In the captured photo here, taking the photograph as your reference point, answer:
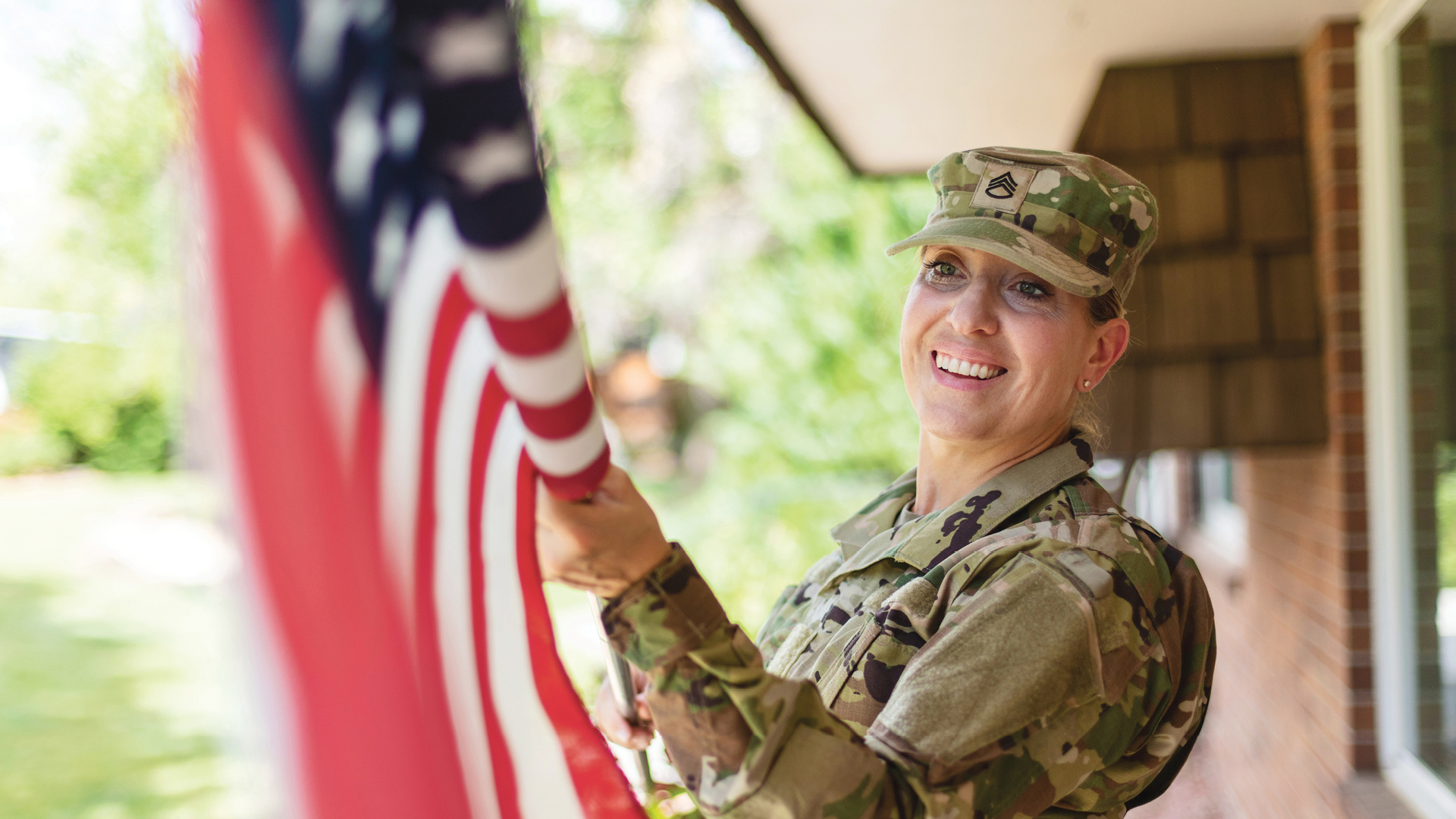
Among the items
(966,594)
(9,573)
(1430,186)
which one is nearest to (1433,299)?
(1430,186)

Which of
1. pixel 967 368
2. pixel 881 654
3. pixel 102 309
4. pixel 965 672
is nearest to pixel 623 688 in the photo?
pixel 881 654

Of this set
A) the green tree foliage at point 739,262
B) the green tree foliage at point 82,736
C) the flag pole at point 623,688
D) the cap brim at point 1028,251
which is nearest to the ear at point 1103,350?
the cap brim at point 1028,251

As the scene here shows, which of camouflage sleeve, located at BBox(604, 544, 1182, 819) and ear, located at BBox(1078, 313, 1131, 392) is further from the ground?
ear, located at BBox(1078, 313, 1131, 392)

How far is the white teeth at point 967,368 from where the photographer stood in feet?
5.09

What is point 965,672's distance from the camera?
3.57 ft

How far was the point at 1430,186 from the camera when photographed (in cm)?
307

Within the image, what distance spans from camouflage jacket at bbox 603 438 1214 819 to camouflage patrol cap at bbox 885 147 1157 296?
267 mm

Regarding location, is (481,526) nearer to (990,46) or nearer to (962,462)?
(962,462)

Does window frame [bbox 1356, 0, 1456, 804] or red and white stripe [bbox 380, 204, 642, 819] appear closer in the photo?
red and white stripe [bbox 380, 204, 642, 819]

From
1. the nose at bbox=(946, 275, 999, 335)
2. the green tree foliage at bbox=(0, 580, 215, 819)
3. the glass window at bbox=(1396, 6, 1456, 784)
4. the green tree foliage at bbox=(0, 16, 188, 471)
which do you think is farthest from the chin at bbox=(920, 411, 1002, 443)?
the green tree foliage at bbox=(0, 16, 188, 471)

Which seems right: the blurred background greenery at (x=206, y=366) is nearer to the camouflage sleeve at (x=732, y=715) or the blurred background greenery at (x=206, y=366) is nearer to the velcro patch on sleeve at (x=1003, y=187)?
the camouflage sleeve at (x=732, y=715)

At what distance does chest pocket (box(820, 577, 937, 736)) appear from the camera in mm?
1244

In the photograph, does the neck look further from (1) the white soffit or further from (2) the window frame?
(2) the window frame

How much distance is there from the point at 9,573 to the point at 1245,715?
15.3 metres
